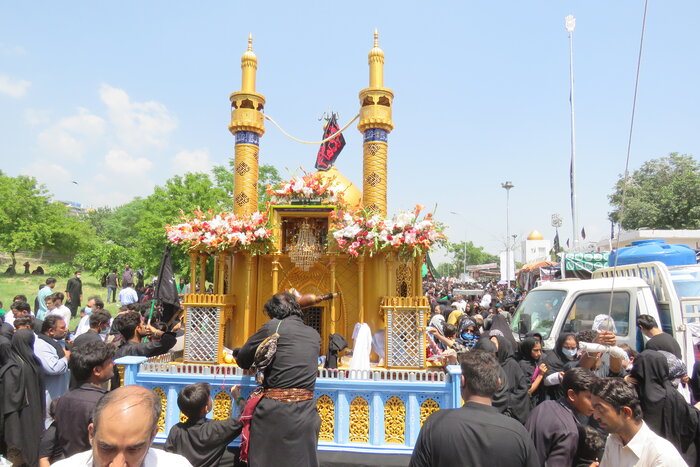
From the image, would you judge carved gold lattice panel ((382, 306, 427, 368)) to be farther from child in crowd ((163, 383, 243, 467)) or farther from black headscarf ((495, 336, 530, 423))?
child in crowd ((163, 383, 243, 467))

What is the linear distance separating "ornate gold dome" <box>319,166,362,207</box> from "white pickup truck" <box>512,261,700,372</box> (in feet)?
13.2

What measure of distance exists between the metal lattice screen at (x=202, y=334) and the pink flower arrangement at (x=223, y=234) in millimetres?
1020

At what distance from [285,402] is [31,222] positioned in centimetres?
4729

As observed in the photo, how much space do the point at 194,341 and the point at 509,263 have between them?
20.3 m

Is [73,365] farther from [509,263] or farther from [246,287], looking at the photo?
[509,263]

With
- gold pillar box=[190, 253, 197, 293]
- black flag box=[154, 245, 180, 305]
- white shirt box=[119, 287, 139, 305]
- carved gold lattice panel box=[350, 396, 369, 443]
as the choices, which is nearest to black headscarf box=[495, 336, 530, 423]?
carved gold lattice panel box=[350, 396, 369, 443]

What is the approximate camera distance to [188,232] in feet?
23.9

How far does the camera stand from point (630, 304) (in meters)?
7.43

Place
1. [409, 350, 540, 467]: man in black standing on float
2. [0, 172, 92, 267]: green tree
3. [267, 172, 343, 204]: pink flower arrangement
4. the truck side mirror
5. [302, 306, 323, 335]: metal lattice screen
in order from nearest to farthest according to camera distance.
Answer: [409, 350, 540, 467]: man in black standing on float, [267, 172, 343, 204]: pink flower arrangement, [302, 306, 323, 335]: metal lattice screen, the truck side mirror, [0, 172, 92, 267]: green tree

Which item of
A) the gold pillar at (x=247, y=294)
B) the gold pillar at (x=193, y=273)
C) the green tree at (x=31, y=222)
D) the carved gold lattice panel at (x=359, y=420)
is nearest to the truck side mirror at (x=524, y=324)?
the carved gold lattice panel at (x=359, y=420)

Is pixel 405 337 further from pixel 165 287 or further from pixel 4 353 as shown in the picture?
pixel 4 353

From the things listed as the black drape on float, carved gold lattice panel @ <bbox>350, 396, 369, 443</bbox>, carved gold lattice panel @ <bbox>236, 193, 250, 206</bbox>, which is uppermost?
carved gold lattice panel @ <bbox>236, 193, 250, 206</bbox>

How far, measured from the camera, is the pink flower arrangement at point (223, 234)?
23.5 ft

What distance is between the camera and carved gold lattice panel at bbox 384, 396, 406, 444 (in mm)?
5355
